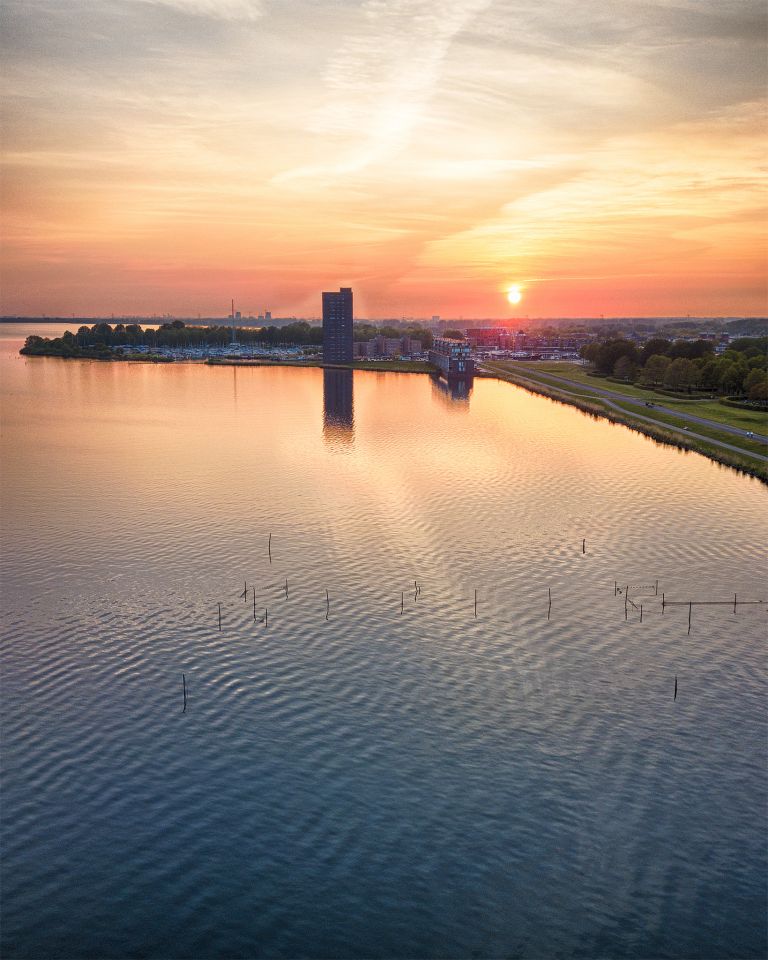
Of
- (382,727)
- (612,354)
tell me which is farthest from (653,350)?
(382,727)

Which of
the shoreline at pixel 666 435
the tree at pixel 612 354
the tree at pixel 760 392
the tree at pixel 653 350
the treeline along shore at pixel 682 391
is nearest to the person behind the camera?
the shoreline at pixel 666 435

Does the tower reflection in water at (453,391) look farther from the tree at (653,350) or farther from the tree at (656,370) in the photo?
the tree at (653,350)

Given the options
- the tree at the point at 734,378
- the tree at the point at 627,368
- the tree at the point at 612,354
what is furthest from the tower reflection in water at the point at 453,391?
the tree at the point at 734,378

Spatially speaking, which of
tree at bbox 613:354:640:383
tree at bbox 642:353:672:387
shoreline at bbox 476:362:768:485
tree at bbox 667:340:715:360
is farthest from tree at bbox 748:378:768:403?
tree at bbox 667:340:715:360

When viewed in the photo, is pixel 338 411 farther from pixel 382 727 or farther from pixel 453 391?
pixel 382 727

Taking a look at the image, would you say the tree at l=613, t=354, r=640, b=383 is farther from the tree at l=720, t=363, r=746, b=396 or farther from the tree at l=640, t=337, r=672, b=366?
the tree at l=720, t=363, r=746, b=396

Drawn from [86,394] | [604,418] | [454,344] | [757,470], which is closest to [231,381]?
[86,394]
